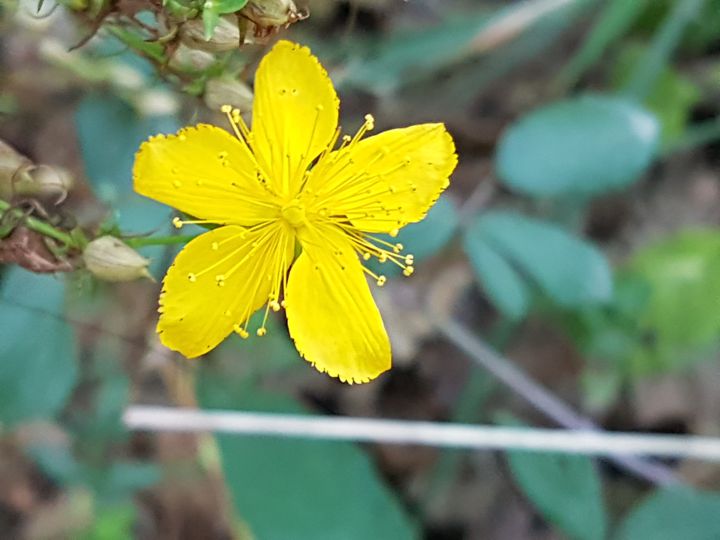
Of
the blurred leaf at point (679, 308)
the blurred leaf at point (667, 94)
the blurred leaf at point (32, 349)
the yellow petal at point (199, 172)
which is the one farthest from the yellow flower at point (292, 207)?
the blurred leaf at point (667, 94)

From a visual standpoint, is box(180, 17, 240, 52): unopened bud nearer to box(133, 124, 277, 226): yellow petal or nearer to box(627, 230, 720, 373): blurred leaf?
box(133, 124, 277, 226): yellow petal

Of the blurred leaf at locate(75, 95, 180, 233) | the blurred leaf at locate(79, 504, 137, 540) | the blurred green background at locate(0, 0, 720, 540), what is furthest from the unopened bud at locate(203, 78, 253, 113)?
the blurred leaf at locate(79, 504, 137, 540)

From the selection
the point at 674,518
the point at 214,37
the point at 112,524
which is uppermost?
the point at 214,37

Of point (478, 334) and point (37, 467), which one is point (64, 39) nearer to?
point (37, 467)

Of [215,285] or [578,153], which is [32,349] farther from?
[578,153]

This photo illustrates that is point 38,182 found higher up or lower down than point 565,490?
higher up

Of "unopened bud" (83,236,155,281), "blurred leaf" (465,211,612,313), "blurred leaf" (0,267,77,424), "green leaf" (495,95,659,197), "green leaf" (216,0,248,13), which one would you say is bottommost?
"blurred leaf" (0,267,77,424)

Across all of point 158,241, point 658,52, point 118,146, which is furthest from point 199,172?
point 658,52

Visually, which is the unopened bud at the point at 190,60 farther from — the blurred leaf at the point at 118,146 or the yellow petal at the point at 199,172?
the blurred leaf at the point at 118,146
